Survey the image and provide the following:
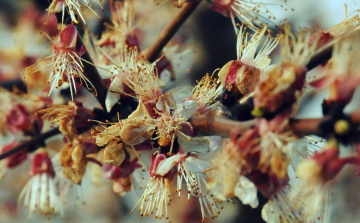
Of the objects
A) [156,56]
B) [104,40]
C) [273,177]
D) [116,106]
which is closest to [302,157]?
[273,177]

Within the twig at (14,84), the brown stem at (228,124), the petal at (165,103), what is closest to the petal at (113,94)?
the petal at (165,103)

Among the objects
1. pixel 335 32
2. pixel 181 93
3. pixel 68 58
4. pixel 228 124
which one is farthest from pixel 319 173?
pixel 68 58

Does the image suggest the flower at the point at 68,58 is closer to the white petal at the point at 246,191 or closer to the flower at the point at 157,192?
the flower at the point at 157,192

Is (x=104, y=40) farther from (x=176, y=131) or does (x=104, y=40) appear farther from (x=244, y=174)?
(x=244, y=174)

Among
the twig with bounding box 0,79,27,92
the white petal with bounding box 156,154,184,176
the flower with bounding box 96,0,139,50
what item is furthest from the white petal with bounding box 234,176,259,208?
the twig with bounding box 0,79,27,92

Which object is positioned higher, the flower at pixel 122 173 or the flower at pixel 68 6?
the flower at pixel 68 6

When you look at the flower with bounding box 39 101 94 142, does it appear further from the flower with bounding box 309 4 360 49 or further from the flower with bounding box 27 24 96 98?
the flower with bounding box 309 4 360 49
